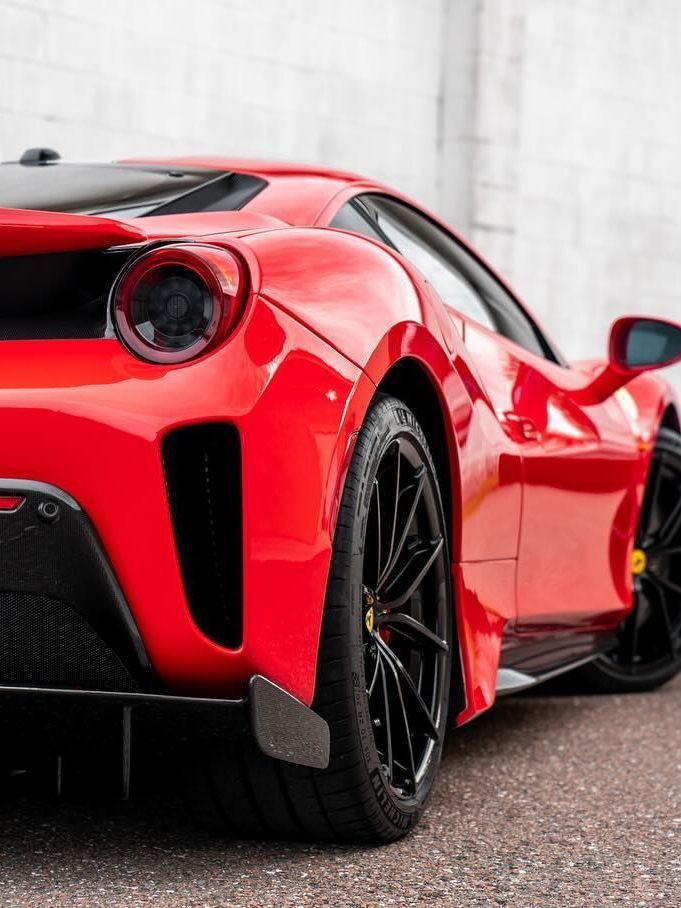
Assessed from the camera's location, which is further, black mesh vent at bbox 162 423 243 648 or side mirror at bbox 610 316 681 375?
side mirror at bbox 610 316 681 375

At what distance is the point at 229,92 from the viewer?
902 cm

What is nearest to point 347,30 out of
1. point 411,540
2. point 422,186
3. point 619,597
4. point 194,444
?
point 422,186

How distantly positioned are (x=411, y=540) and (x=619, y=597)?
155 centimetres

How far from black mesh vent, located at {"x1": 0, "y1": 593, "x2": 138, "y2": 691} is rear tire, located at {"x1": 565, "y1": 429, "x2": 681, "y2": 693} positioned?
9.16 feet

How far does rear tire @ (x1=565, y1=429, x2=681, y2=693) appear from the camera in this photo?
496 centimetres

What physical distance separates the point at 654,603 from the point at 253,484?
294 centimetres

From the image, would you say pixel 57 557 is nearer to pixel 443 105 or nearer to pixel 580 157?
pixel 443 105

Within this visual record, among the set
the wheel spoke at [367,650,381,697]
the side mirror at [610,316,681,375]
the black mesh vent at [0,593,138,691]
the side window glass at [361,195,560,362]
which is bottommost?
the wheel spoke at [367,650,381,697]

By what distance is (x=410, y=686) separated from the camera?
3.00 metres

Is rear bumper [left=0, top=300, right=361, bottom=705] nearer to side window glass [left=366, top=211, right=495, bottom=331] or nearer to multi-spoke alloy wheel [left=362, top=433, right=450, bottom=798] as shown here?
multi-spoke alloy wheel [left=362, top=433, right=450, bottom=798]

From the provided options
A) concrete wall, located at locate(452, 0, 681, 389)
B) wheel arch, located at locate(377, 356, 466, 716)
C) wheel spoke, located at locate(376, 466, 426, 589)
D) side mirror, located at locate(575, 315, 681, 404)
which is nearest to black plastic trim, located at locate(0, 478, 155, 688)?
wheel spoke, located at locate(376, 466, 426, 589)

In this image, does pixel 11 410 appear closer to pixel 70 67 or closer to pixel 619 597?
pixel 619 597

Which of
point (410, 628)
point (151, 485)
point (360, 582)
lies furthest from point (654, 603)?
point (151, 485)

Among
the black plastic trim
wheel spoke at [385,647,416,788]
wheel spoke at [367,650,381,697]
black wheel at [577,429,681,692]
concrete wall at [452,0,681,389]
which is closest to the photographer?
the black plastic trim
